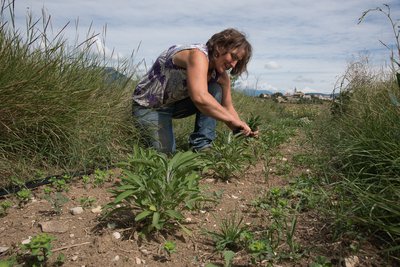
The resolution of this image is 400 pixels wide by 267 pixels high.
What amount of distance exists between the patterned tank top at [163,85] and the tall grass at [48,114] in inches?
14.7

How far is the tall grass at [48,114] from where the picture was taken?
216 centimetres

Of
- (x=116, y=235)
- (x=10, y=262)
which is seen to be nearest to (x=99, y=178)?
(x=116, y=235)

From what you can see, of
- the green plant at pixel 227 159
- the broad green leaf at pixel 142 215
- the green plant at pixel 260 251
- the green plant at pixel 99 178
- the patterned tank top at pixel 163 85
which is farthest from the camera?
the patterned tank top at pixel 163 85

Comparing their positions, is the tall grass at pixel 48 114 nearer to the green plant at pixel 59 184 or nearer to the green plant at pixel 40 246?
the green plant at pixel 59 184

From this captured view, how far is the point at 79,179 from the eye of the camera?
2285mm

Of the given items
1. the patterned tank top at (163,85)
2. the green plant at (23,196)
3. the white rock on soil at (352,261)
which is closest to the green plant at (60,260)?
the green plant at (23,196)

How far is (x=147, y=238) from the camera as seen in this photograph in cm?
152

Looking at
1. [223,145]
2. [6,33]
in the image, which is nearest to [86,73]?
[6,33]

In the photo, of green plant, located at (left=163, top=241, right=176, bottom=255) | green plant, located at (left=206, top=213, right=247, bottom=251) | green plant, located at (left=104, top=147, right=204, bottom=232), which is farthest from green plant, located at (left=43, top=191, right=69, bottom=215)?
green plant, located at (left=206, top=213, right=247, bottom=251)

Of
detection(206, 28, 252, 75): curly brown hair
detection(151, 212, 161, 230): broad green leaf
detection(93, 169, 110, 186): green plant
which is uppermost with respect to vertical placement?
detection(206, 28, 252, 75): curly brown hair

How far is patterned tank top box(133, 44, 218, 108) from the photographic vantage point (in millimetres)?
3037

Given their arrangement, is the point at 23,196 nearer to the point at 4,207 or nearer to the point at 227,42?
the point at 4,207

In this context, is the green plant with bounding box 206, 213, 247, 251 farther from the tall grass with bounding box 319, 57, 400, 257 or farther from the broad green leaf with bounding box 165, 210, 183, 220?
the tall grass with bounding box 319, 57, 400, 257

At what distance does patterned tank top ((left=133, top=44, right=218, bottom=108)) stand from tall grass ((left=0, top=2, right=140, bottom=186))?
1.23 feet
